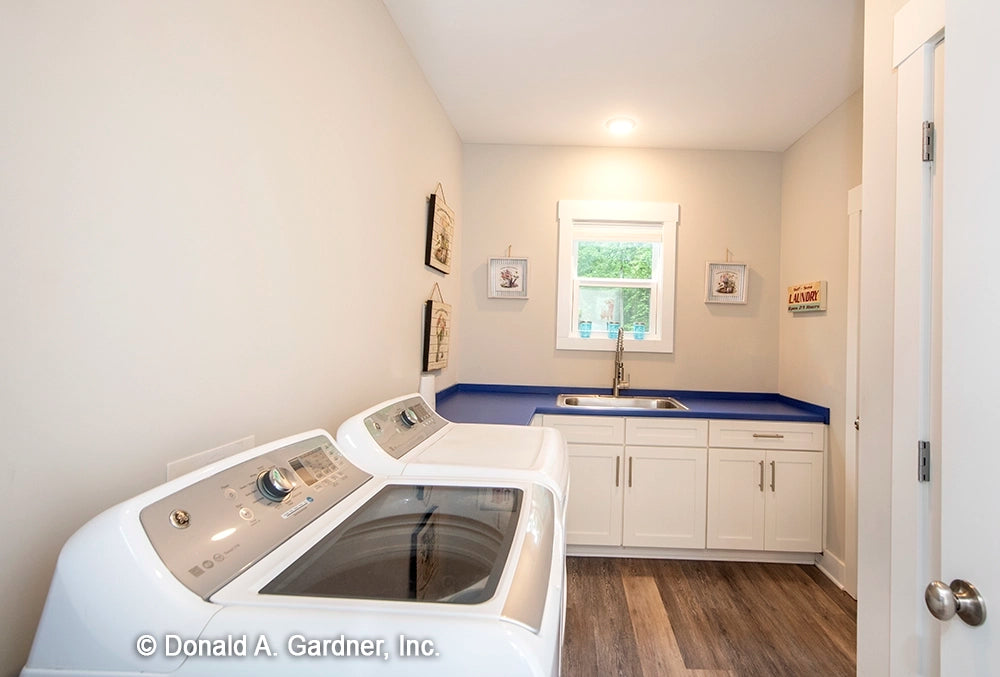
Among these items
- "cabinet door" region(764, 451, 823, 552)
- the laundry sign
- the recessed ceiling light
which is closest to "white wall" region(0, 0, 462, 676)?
the recessed ceiling light

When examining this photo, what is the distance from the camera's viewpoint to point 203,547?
671 mm

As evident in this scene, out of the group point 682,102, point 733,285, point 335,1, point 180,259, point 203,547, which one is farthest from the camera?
point 733,285

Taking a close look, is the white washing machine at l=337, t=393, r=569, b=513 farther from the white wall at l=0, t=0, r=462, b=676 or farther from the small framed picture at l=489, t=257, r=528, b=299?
the small framed picture at l=489, t=257, r=528, b=299

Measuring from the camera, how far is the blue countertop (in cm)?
249

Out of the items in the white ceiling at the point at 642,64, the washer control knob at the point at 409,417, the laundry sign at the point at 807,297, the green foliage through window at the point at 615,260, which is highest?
the white ceiling at the point at 642,64

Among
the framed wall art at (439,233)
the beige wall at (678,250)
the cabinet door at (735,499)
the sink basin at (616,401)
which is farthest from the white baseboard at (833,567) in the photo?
the framed wall art at (439,233)

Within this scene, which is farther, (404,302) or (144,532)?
(404,302)

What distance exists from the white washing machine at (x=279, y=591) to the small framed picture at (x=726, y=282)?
110 inches

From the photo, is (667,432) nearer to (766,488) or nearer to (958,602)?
(766,488)

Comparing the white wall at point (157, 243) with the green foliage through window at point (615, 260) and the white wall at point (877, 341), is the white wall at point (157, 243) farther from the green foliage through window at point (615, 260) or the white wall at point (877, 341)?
the green foliage through window at point (615, 260)

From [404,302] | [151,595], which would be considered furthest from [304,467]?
[404,302]

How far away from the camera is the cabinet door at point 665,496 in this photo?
108 inches

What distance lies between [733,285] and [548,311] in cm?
125

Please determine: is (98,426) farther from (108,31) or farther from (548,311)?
(548,311)
